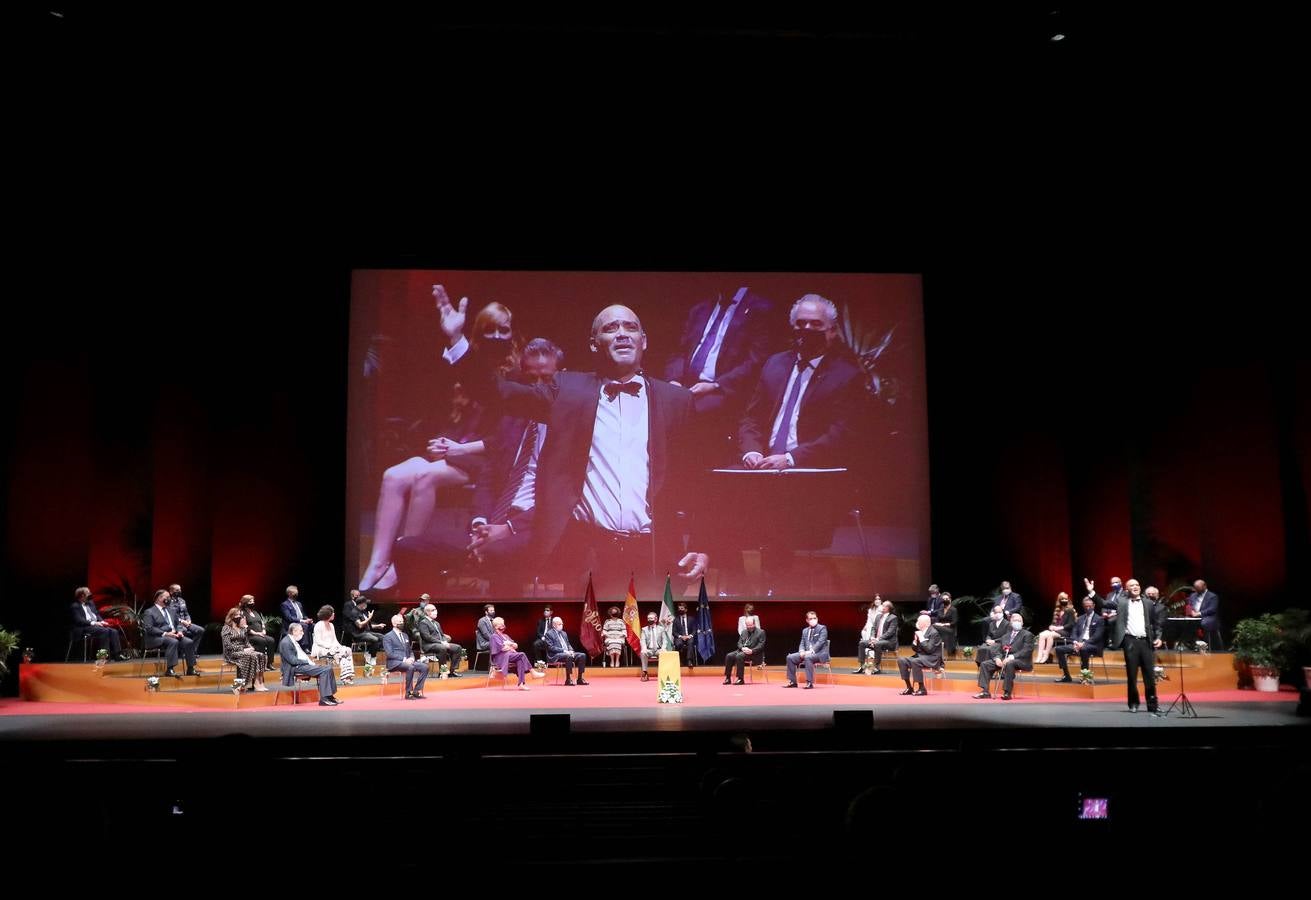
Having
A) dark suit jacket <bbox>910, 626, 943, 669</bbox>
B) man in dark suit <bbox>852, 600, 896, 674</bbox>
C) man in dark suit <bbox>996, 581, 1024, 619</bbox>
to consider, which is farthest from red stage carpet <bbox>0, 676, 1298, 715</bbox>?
man in dark suit <bbox>996, 581, 1024, 619</bbox>

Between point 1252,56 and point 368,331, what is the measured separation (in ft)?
35.7

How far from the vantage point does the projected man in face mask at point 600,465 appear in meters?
14.3

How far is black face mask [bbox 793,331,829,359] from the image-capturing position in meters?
14.5

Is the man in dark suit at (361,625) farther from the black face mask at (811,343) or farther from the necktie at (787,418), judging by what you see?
the black face mask at (811,343)

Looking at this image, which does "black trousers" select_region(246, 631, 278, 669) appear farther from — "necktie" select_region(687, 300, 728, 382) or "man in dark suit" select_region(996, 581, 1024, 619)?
"man in dark suit" select_region(996, 581, 1024, 619)

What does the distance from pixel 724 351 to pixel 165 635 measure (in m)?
7.95

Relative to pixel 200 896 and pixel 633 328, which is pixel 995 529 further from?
pixel 200 896

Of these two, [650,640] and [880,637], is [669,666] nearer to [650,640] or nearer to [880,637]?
[650,640]

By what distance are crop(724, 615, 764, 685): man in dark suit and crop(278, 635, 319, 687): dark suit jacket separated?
5.23 m

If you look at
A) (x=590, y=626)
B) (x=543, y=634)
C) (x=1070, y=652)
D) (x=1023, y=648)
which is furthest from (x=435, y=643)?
(x=1070, y=652)

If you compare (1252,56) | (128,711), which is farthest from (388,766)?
(1252,56)

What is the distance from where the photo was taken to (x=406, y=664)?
11.1 m

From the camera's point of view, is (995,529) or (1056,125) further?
(995,529)

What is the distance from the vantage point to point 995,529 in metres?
15.1
